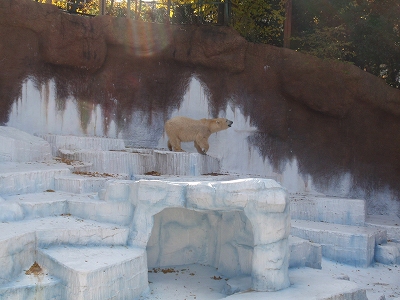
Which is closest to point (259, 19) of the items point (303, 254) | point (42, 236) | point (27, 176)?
point (303, 254)

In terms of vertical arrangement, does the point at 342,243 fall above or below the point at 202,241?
below

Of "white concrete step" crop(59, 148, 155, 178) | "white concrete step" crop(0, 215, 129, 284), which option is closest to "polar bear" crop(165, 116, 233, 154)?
"white concrete step" crop(59, 148, 155, 178)

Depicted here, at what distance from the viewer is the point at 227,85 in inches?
687

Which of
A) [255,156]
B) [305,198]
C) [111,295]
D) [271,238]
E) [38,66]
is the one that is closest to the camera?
[111,295]

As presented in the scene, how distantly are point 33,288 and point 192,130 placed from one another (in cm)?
823

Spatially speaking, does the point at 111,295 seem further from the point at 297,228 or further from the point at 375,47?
the point at 375,47

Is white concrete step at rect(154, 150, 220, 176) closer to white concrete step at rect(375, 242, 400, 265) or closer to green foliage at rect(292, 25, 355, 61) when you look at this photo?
white concrete step at rect(375, 242, 400, 265)

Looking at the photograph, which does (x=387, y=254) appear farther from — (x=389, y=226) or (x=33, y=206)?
(x=33, y=206)

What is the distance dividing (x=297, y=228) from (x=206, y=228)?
2.38 metres

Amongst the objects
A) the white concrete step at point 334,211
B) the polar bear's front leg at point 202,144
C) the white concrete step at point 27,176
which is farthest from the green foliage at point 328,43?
the white concrete step at point 27,176

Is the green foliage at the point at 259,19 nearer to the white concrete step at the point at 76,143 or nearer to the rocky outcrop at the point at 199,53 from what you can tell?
the rocky outcrop at the point at 199,53

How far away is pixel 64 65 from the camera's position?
16.5 m

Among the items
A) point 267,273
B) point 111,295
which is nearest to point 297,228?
point 267,273

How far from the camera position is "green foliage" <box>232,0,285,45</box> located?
58.9ft
